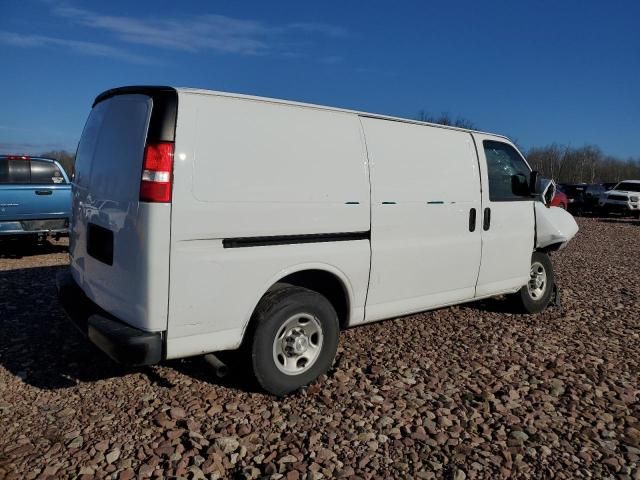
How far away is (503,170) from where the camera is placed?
18.0 feet

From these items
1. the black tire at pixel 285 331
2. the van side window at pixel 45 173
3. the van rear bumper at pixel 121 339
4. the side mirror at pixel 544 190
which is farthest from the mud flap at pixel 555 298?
the van side window at pixel 45 173

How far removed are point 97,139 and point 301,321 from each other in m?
1.99

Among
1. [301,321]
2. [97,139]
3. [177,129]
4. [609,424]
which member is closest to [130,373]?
[301,321]

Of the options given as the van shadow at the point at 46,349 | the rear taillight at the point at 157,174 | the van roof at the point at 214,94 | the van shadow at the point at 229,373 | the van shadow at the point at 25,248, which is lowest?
the van shadow at the point at 25,248

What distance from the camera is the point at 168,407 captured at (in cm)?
360

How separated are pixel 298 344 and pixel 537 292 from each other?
12.0ft

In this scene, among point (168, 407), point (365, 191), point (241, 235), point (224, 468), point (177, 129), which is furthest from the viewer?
point (365, 191)

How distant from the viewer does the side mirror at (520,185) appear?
558 centimetres

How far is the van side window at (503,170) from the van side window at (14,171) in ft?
26.3

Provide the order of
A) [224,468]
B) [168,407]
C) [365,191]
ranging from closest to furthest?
[224,468] < [168,407] < [365,191]

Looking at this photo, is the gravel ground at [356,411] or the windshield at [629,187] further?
the windshield at [629,187]

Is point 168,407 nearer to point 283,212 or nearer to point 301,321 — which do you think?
point 301,321

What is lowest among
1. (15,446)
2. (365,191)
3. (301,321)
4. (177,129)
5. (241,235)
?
(15,446)

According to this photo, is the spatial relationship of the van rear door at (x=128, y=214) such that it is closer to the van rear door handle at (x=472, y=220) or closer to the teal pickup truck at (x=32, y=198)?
the van rear door handle at (x=472, y=220)
